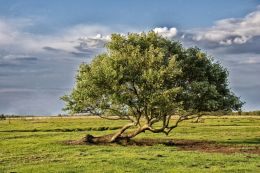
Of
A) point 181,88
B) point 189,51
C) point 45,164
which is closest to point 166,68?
point 181,88

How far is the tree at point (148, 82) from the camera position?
179 feet

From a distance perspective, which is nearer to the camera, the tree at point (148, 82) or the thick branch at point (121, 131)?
the tree at point (148, 82)

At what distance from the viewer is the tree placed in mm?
54500

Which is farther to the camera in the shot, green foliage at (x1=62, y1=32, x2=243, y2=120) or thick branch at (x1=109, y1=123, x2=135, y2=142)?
thick branch at (x1=109, y1=123, x2=135, y2=142)

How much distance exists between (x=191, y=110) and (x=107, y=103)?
10.6 m

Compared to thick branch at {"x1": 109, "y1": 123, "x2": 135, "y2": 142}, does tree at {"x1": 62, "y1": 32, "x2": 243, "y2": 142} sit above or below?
above

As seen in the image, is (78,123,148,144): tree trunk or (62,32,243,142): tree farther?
(78,123,148,144): tree trunk

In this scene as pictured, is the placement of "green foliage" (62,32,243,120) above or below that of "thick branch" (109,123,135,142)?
above

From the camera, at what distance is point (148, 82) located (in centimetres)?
5434

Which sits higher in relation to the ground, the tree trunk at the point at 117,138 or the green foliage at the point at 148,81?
the green foliage at the point at 148,81

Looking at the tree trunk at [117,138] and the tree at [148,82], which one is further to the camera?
the tree trunk at [117,138]

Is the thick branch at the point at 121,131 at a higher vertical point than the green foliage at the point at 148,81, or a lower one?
lower

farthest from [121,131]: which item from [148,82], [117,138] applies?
[148,82]

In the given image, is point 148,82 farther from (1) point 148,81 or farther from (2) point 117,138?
(2) point 117,138
